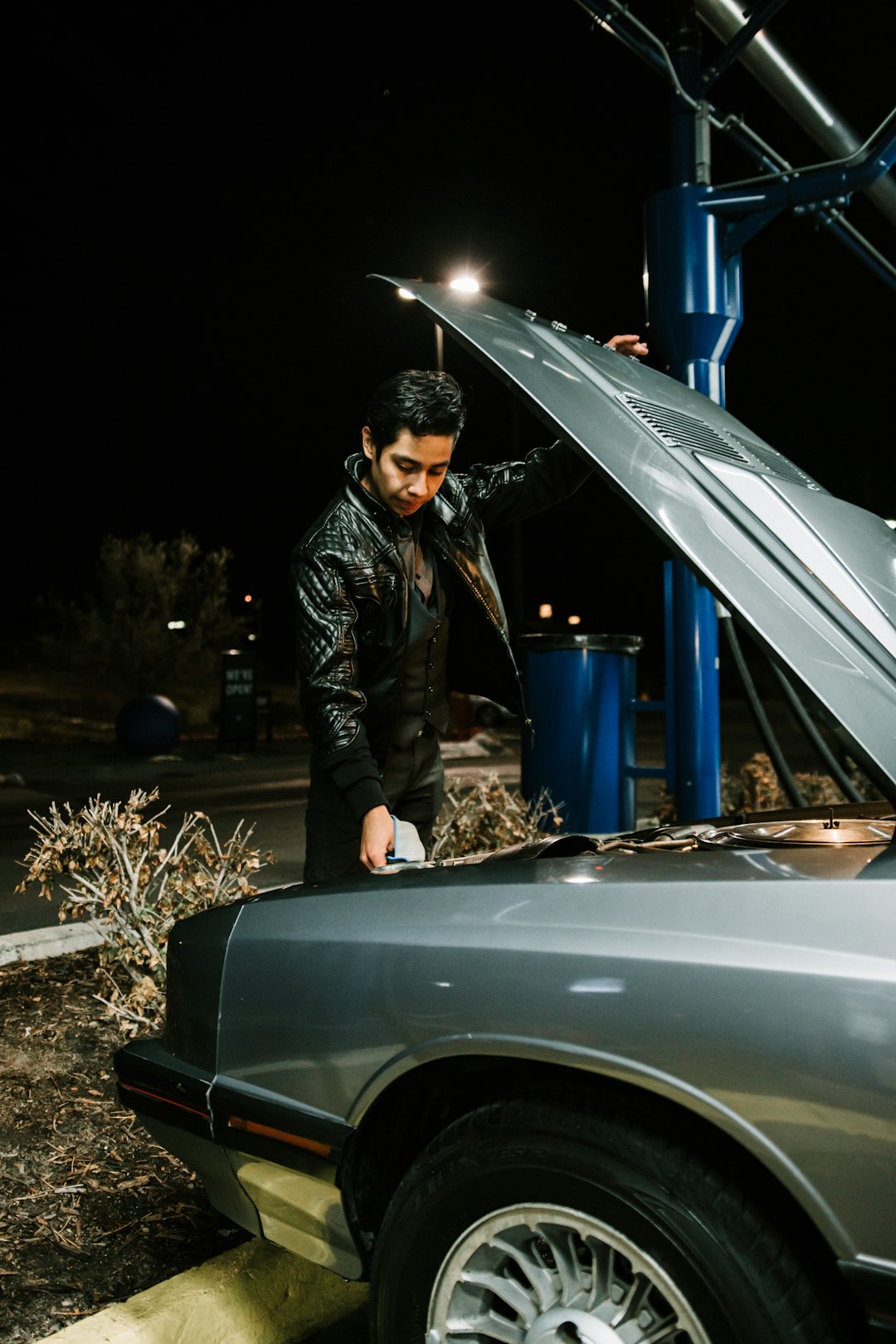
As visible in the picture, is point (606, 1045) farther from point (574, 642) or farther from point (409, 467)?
point (574, 642)

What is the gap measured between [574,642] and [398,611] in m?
3.28

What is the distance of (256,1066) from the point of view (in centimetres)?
188

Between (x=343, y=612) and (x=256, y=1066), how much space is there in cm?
111

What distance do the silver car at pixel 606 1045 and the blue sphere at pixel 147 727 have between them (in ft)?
53.7

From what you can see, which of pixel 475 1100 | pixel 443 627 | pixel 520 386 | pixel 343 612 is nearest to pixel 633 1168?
pixel 475 1100

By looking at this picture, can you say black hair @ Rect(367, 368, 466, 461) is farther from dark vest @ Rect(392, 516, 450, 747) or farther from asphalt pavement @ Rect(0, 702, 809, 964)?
asphalt pavement @ Rect(0, 702, 809, 964)

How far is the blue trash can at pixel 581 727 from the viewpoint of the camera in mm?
5977

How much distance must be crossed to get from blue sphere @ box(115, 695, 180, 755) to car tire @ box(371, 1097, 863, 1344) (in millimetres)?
16892

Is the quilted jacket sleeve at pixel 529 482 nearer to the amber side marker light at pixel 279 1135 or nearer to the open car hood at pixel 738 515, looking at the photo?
the open car hood at pixel 738 515

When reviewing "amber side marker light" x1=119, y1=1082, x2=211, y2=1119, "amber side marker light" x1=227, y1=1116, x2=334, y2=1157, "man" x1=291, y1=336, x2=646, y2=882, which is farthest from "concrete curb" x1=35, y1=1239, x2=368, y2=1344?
"man" x1=291, y1=336, x2=646, y2=882

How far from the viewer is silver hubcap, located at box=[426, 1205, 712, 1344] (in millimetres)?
1447

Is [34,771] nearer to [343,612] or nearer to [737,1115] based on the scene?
[343,612]

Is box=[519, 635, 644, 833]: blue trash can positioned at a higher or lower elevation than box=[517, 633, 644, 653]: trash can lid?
lower

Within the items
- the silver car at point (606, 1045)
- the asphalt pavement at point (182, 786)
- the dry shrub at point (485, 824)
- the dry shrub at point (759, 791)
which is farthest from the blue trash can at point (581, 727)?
the silver car at point (606, 1045)
